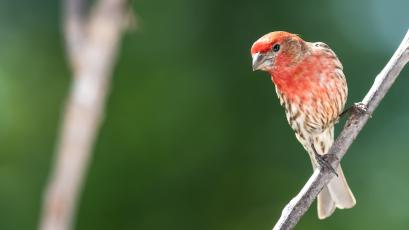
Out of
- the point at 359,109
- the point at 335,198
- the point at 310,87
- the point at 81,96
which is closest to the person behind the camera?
the point at 81,96

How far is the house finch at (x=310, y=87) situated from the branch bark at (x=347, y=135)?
0.74 ft

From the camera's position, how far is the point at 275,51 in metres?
4.47

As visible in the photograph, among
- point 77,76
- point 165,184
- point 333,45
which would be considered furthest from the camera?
point 165,184

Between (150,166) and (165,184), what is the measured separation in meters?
0.27

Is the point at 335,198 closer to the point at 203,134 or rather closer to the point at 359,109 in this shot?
the point at 359,109

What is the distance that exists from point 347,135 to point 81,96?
120 centimetres

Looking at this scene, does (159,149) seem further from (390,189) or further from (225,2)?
(390,189)

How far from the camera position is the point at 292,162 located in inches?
355

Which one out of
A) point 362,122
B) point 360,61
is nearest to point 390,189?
point 360,61

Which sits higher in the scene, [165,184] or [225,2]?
[225,2]

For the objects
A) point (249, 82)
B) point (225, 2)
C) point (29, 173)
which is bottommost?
point (29, 173)

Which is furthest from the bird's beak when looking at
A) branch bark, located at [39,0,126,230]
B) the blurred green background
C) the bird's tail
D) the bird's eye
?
the blurred green background

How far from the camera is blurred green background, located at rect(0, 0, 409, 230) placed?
28.5ft

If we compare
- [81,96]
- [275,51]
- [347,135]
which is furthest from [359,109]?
[81,96]
